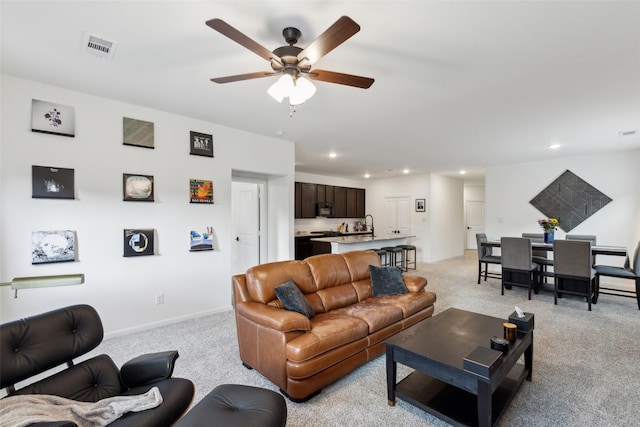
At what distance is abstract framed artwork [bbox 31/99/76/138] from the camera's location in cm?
281

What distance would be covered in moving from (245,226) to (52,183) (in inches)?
117

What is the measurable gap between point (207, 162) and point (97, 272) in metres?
1.77

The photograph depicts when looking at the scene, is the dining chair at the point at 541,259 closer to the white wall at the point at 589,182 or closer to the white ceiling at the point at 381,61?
the white wall at the point at 589,182

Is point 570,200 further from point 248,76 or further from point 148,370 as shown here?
point 148,370

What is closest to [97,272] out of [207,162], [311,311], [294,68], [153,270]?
[153,270]

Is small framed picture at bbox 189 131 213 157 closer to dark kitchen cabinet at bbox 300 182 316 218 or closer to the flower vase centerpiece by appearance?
dark kitchen cabinet at bbox 300 182 316 218

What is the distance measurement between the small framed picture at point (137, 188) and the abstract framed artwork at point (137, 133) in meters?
0.38

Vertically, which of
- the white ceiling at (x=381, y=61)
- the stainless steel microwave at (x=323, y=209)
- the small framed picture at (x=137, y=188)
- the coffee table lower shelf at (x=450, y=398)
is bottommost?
the coffee table lower shelf at (x=450, y=398)

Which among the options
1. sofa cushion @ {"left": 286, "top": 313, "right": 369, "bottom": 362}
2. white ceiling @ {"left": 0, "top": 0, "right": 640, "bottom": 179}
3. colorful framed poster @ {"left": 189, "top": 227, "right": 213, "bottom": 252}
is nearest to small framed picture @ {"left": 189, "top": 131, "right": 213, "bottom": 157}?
white ceiling @ {"left": 0, "top": 0, "right": 640, "bottom": 179}

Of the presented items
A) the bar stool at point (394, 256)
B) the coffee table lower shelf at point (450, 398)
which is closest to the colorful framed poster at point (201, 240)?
the coffee table lower shelf at point (450, 398)

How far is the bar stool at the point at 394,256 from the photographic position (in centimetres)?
660

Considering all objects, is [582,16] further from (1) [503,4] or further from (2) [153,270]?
(2) [153,270]

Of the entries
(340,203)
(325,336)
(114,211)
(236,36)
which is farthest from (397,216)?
(236,36)

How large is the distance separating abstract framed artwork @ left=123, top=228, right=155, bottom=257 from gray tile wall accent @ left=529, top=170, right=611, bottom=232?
7412 millimetres
